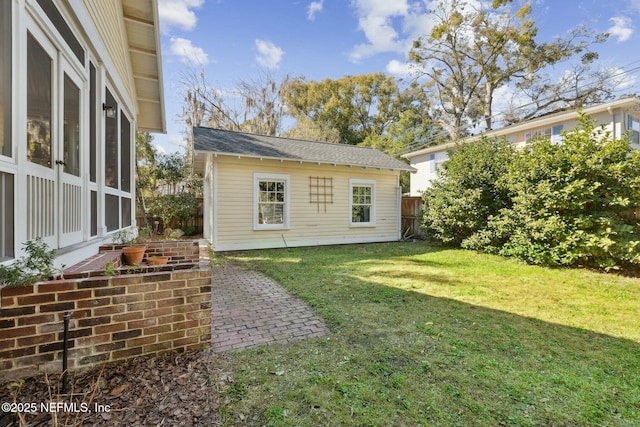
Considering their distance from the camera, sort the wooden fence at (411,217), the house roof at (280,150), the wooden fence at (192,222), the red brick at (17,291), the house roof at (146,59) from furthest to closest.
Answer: the wooden fence at (192,222), the wooden fence at (411,217), the house roof at (280,150), the house roof at (146,59), the red brick at (17,291)

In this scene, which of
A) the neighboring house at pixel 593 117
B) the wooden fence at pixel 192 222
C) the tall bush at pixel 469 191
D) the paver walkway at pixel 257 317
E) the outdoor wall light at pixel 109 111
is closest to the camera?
the paver walkway at pixel 257 317

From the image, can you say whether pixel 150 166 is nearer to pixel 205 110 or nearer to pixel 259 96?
pixel 205 110

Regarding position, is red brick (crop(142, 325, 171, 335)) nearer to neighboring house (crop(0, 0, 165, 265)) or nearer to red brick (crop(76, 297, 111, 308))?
red brick (crop(76, 297, 111, 308))

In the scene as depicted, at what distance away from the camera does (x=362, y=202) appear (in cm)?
1109

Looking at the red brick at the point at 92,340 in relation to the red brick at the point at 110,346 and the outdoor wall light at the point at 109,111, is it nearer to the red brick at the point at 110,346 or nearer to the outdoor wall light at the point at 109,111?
the red brick at the point at 110,346

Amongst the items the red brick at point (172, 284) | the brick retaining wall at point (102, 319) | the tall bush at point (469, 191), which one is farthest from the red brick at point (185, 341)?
the tall bush at point (469, 191)

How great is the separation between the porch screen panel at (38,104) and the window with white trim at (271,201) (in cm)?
648

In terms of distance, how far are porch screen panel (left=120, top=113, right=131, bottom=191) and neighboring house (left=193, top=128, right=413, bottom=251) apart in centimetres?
220

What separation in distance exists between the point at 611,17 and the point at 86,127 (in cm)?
2520

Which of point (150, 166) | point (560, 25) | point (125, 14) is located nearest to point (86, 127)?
point (125, 14)

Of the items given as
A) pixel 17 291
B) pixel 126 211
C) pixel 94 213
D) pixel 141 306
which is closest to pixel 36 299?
pixel 17 291

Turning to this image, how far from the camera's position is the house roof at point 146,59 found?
16.9 ft

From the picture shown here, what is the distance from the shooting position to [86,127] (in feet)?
11.2

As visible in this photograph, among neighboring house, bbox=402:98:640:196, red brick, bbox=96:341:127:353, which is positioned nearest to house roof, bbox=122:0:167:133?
red brick, bbox=96:341:127:353
